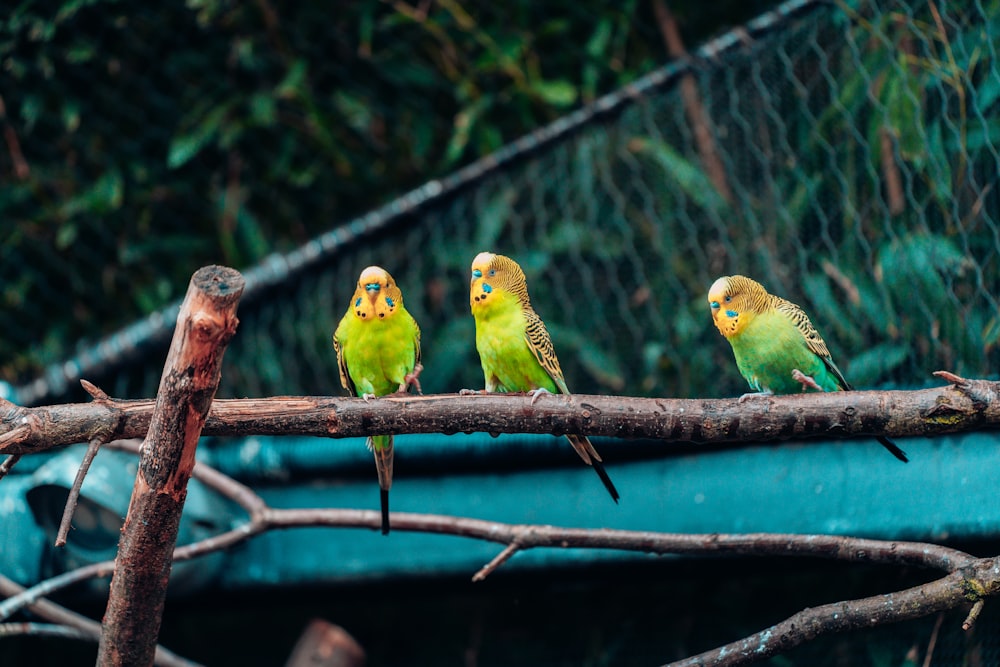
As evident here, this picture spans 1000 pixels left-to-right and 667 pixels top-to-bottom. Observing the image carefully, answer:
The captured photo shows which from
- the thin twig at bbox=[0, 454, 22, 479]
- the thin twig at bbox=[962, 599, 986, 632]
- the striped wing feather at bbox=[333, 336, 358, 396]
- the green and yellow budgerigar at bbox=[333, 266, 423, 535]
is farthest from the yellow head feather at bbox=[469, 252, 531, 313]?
the thin twig at bbox=[962, 599, 986, 632]

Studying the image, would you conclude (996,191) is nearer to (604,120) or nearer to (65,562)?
(604,120)

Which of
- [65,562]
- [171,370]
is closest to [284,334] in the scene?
[65,562]

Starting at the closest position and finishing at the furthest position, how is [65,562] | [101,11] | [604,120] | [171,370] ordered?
[171,370], [65,562], [604,120], [101,11]

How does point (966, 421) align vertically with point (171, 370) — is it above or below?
below

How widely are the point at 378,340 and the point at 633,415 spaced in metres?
0.49

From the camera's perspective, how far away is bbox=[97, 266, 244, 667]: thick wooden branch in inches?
46.7

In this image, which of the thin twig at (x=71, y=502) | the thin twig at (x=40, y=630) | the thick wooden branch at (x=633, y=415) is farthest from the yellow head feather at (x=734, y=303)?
the thin twig at (x=40, y=630)

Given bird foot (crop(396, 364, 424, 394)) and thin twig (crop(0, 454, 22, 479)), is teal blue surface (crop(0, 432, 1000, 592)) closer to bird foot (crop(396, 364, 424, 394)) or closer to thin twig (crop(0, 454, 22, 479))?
bird foot (crop(396, 364, 424, 394))

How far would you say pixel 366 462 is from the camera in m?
2.47

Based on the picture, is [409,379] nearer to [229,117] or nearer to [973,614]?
[973,614]

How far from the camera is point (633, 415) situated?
5.06 feet

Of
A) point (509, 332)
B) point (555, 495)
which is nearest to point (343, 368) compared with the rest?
point (509, 332)

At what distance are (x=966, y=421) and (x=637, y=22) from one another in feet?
6.58

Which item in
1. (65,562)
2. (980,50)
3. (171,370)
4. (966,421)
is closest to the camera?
(171,370)
